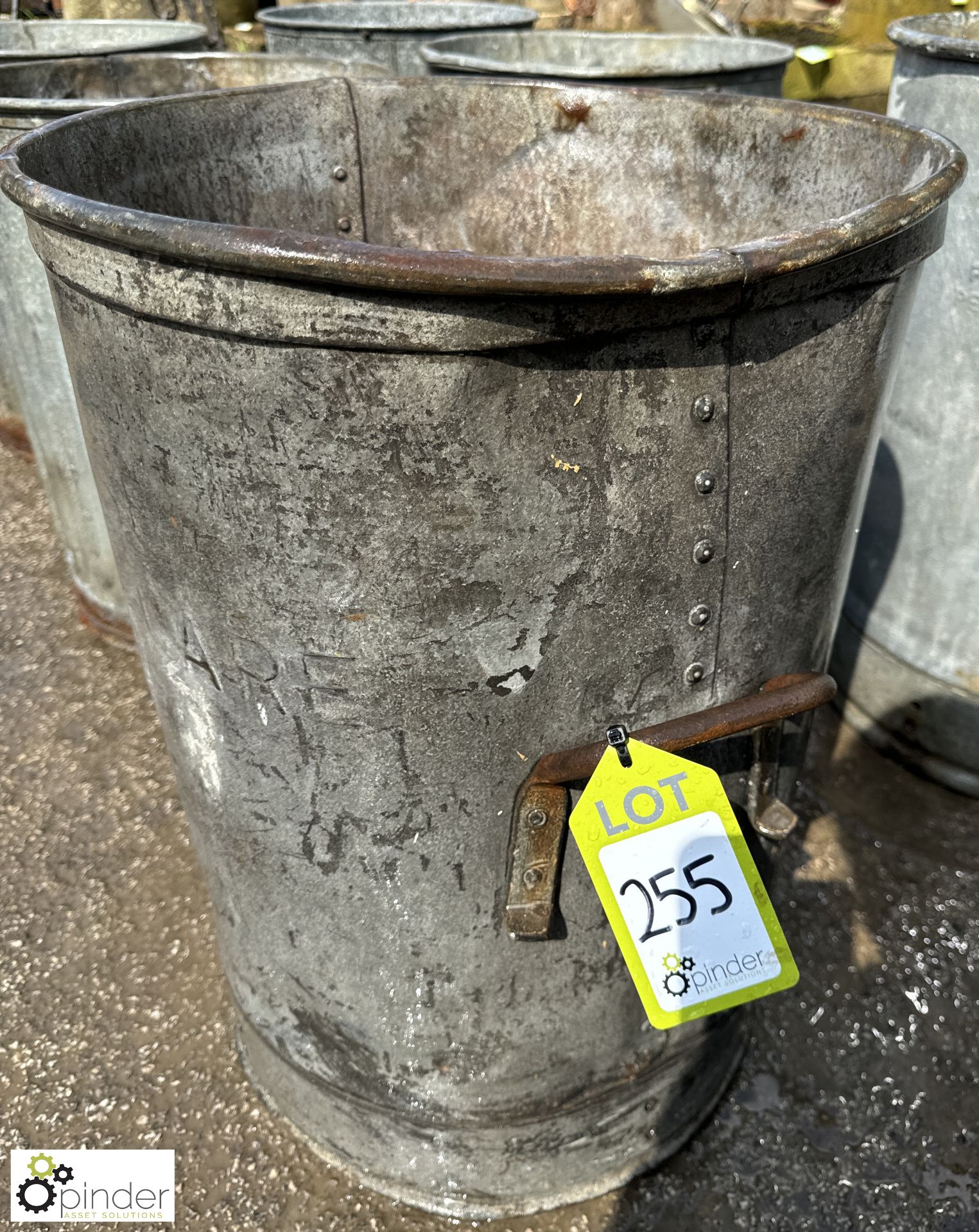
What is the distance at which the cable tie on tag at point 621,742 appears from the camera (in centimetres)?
100

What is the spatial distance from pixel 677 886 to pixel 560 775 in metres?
0.19

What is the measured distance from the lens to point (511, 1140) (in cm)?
140

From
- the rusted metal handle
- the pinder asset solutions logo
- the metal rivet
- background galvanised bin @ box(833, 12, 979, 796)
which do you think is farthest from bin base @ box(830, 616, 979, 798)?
the pinder asset solutions logo

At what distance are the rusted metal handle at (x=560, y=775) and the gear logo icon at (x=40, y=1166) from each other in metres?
A: 0.91

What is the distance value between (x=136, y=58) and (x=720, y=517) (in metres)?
2.16

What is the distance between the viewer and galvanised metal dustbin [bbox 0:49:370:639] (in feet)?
7.09

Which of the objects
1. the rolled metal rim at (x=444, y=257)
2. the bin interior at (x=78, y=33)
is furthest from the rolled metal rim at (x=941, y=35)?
the bin interior at (x=78, y=33)

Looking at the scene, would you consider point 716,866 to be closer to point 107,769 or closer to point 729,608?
point 729,608

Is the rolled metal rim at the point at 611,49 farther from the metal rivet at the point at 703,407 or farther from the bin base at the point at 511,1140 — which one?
the bin base at the point at 511,1140

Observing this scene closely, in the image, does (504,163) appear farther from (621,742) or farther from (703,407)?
(621,742)

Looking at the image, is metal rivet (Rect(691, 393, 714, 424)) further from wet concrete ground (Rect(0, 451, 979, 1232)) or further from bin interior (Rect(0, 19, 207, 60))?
bin interior (Rect(0, 19, 207, 60))

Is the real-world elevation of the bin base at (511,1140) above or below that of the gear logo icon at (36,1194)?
above

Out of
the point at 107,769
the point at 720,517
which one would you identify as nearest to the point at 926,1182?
the point at 720,517

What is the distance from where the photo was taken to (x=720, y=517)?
0.95m
